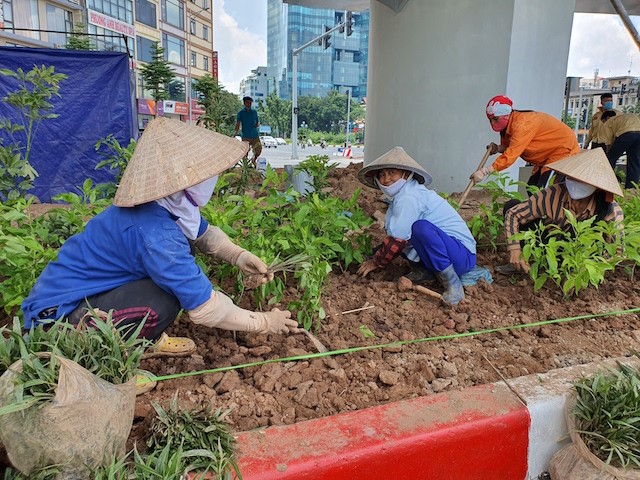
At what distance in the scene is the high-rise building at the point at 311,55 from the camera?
311 ft

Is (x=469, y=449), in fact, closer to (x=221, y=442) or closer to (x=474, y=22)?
(x=221, y=442)

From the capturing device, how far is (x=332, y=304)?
8.67 feet

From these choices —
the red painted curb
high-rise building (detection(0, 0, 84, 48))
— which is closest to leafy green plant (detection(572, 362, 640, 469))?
the red painted curb

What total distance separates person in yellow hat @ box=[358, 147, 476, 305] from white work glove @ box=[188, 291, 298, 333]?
39.4 inches

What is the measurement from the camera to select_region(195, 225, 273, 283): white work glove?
7.70ft

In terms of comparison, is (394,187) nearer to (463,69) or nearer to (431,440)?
(431,440)

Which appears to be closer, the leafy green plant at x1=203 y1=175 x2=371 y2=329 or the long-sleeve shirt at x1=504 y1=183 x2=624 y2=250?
the leafy green plant at x1=203 y1=175 x2=371 y2=329

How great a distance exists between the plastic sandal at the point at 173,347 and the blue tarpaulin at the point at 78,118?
5476 mm

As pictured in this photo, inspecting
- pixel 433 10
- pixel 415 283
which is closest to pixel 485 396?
pixel 415 283

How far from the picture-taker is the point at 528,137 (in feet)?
14.0

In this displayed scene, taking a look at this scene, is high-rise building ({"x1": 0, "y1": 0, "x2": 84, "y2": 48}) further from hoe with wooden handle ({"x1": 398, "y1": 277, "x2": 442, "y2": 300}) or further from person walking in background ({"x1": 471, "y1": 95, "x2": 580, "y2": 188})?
hoe with wooden handle ({"x1": 398, "y1": 277, "x2": 442, "y2": 300})

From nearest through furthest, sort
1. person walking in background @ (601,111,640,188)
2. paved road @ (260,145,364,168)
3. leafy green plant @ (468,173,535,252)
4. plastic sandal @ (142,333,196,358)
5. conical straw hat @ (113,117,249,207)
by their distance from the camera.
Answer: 1. conical straw hat @ (113,117,249,207)
2. plastic sandal @ (142,333,196,358)
3. leafy green plant @ (468,173,535,252)
4. person walking in background @ (601,111,640,188)
5. paved road @ (260,145,364,168)

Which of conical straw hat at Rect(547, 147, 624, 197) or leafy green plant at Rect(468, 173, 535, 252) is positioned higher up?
conical straw hat at Rect(547, 147, 624, 197)

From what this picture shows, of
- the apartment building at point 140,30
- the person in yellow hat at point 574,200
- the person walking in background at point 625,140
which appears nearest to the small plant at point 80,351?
the person in yellow hat at point 574,200
